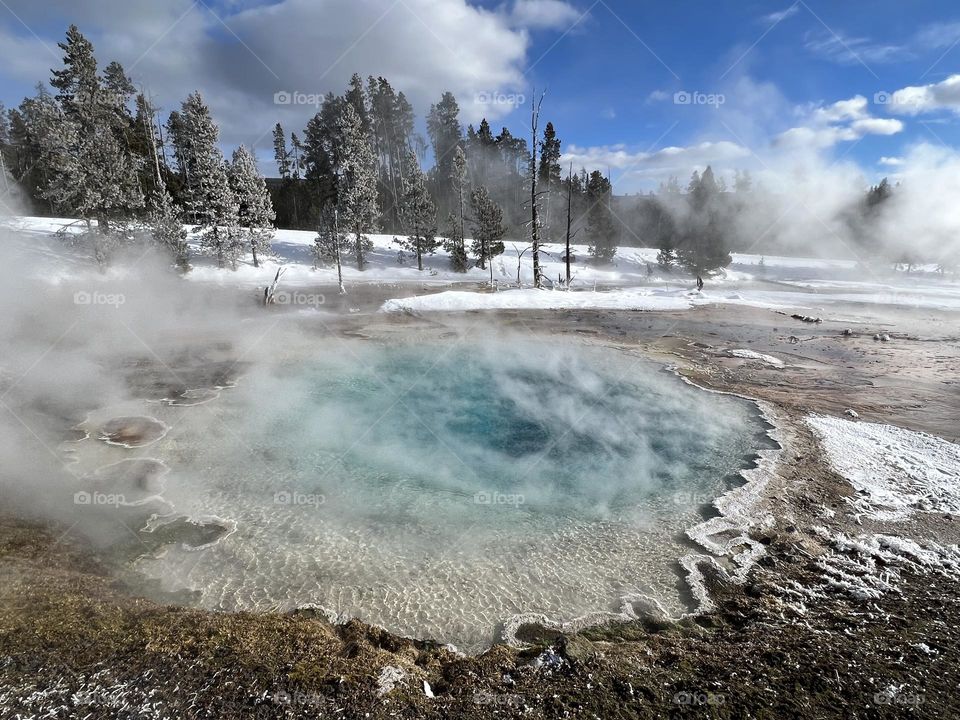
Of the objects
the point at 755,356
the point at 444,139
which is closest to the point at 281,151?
the point at 444,139

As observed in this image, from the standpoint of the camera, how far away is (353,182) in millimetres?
35906

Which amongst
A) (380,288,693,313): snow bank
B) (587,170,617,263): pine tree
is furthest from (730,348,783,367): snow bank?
(587,170,617,263): pine tree

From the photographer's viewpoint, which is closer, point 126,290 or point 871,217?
point 126,290

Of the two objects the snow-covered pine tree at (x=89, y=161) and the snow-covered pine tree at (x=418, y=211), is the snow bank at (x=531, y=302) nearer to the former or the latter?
the snow-covered pine tree at (x=418, y=211)

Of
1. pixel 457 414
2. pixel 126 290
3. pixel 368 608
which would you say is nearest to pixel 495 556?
pixel 368 608

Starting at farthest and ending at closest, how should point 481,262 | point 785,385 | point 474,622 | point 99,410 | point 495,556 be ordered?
1. point 481,262
2. point 785,385
3. point 99,410
4. point 495,556
5. point 474,622

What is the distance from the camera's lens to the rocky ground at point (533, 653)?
3.51m

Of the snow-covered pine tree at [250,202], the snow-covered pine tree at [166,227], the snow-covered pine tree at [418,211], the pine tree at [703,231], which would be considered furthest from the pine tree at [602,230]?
the snow-covered pine tree at [166,227]

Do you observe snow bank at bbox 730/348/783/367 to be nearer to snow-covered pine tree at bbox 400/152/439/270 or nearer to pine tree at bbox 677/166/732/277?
pine tree at bbox 677/166/732/277

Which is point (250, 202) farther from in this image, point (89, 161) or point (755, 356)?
point (755, 356)

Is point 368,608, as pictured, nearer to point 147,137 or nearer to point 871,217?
point 147,137

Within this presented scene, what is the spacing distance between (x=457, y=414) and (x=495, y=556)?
4.71m

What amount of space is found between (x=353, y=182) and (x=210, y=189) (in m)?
10.0

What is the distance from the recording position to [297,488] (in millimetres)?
7375
